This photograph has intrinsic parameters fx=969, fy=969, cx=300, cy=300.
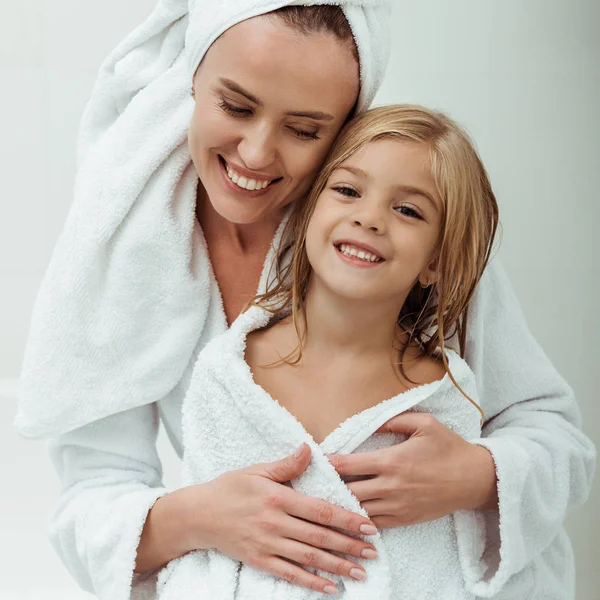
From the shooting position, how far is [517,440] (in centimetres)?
124

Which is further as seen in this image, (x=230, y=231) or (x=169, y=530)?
(x=230, y=231)

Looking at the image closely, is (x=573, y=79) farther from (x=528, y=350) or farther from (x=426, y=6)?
(x=528, y=350)

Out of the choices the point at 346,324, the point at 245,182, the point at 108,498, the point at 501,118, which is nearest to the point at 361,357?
the point at 346,324

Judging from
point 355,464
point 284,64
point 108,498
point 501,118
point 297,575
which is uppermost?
point 284,64

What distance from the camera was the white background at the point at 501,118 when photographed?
1.79 metres

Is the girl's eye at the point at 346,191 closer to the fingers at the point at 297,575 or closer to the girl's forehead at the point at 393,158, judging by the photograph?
the girl's forehead at the point at 393,158

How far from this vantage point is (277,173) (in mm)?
1172

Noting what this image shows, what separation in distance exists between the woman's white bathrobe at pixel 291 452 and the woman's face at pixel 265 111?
16 centimetres

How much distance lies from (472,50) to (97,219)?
0.89 metres

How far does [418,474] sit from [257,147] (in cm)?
42

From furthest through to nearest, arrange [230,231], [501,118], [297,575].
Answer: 1. [501,118]
2. [230,231]
3. [297,575]

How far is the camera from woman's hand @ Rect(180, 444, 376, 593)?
3.45 feet

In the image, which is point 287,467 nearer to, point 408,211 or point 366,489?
point 366,489

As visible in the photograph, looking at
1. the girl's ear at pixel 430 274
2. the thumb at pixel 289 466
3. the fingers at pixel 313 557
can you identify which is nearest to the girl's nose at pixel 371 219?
the girl's ear at pixel 430 274
